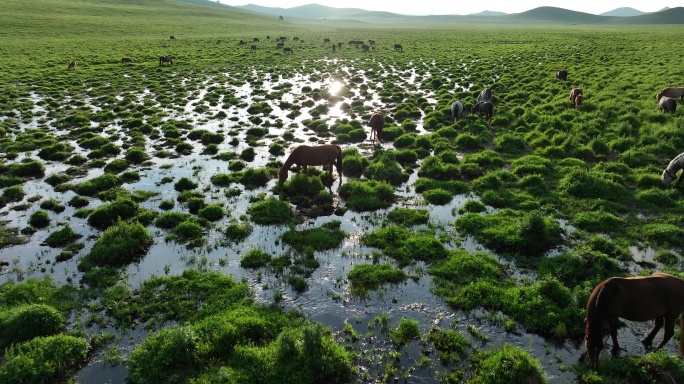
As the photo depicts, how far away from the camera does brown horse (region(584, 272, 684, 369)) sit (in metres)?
7.79

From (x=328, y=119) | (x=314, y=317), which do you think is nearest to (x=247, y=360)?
(x=314, y=317)

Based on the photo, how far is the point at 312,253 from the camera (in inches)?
492

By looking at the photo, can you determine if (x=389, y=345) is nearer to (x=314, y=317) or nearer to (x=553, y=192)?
(x=314, y=317)

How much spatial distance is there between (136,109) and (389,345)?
28.3 meters

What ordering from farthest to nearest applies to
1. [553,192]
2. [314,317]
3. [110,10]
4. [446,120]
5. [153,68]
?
[110,10]
[153,68]
[446,120]
[553,192]
[314,317]

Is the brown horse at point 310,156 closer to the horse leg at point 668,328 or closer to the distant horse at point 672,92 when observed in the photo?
the horse leg at point 668,328

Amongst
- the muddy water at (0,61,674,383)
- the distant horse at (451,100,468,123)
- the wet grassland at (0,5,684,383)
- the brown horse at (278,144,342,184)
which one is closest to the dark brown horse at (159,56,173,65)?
the wet grassland at (0,5,684,383)

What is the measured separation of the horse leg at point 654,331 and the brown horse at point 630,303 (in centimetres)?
31

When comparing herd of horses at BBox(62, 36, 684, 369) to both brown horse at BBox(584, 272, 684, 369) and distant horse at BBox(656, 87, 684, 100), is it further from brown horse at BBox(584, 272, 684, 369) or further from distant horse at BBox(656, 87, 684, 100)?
distant horse at BBox(656, 87, 684, 100)

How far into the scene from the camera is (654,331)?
335 inches

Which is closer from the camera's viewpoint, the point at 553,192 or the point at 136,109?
the point at 553,192

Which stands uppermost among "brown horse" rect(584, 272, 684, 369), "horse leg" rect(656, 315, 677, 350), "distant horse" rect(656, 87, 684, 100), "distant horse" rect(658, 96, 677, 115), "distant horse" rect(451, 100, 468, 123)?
"distant horse" rect(656, 87, 684, 100)

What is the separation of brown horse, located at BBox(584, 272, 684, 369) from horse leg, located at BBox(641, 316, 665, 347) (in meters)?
0.31

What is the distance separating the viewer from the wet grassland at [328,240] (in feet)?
27.6
